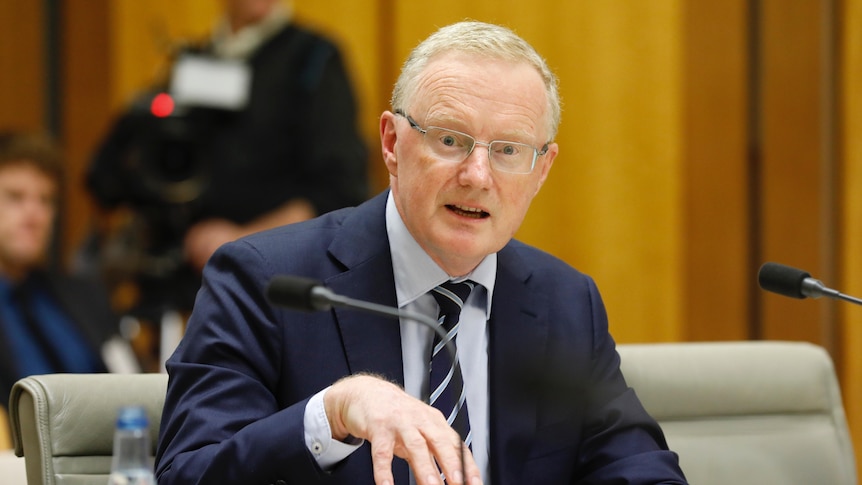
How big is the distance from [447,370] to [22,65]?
472cm

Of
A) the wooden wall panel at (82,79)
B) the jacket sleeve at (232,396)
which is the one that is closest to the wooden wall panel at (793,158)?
the jacket sleeve at (232,396)

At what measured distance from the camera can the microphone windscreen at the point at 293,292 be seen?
5.12ft

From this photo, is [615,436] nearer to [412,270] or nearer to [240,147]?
[412,270]

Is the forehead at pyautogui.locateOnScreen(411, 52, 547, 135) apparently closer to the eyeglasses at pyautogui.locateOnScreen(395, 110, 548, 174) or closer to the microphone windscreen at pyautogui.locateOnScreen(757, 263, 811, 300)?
the eyeglasses at pyautogui.locateOnScreen(395, 110, 548, 174)

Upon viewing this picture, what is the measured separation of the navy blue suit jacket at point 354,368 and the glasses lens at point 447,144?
0.65 feet

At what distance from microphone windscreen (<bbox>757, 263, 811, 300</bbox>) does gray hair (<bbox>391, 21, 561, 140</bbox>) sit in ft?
1.48

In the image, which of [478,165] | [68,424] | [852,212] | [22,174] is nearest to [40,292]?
[22,174]

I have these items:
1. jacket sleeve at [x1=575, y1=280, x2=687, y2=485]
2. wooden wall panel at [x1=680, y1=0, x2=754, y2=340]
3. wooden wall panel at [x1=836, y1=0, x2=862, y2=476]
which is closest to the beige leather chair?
jacket sleeve at [x1=575, y1=280, x2=687, y2=485]

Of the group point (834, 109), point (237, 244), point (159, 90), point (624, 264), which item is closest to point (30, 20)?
point (159, 90)

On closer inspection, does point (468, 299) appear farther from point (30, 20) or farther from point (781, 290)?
point (30, 20)

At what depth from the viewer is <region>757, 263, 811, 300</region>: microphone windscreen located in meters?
2.06

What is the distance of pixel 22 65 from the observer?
6062mm

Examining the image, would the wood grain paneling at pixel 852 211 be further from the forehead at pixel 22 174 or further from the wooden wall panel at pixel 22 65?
the wooden wall panel at pixel 22 65

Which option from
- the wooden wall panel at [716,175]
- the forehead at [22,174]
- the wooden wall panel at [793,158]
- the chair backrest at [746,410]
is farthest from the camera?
the wooden wall panel at [716,175]
